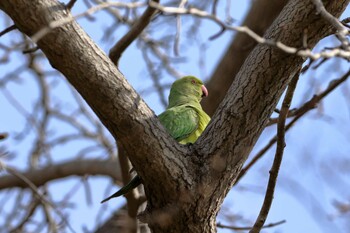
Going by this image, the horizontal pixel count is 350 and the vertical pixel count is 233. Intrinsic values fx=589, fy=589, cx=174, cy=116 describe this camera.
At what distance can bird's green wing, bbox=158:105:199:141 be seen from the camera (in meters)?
4.55

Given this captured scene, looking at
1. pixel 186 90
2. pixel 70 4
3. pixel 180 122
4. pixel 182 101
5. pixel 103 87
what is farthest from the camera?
pixel 186 90

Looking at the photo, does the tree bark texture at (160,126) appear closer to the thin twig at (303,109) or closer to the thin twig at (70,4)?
the thin twig at (70,4)

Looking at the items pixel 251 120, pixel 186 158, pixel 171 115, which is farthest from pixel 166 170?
pixel 171 115

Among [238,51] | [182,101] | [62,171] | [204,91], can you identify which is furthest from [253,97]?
[62,171]

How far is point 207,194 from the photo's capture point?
140 inches

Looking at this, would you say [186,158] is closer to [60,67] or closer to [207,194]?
[207,194]

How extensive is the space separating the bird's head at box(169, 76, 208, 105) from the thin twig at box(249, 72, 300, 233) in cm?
216

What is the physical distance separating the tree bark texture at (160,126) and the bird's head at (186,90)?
198 cm

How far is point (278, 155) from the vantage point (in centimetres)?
348

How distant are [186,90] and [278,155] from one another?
2.40 m

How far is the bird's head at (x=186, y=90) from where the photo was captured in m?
5.67

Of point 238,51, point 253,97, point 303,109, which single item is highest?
point 238,51

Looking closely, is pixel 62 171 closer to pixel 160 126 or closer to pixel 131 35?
pixel 131 35

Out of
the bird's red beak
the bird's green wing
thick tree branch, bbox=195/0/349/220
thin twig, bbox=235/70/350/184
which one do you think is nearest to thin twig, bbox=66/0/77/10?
thick tree branch, bbox=195/0/349/220
